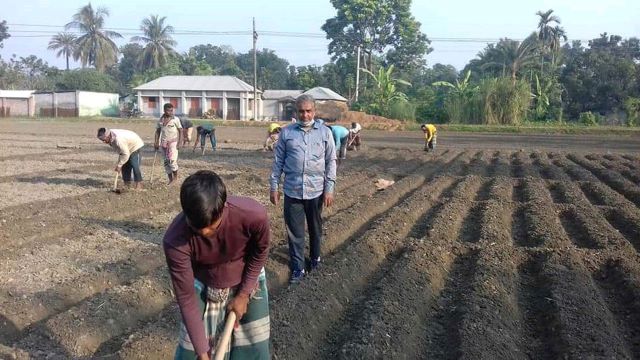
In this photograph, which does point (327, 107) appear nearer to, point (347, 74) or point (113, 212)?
point (347, 74)

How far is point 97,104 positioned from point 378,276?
4754 centimetres

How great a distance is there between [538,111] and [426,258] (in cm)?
3546

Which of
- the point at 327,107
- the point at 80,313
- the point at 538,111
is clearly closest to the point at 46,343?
the point at 80,313

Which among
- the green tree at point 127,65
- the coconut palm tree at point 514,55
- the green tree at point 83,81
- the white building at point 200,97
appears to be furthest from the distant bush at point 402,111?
the green tree at point 127,65

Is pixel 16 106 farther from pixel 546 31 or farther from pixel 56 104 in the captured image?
pixel 546 31

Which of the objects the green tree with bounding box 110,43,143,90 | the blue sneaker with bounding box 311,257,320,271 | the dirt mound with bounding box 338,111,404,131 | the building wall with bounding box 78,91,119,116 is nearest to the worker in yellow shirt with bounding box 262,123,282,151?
the blue sneaker with bounding box 311,257,320,271

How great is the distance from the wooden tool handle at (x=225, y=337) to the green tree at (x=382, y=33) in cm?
5212

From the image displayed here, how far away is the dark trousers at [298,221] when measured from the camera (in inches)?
200

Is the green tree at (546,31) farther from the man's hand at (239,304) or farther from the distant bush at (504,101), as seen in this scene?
the man's hand at (239,304)

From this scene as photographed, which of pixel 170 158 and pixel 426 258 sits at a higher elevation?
pixel 170 158

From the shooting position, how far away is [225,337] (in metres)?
2.43

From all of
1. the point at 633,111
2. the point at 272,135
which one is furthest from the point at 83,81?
the point at 272,135

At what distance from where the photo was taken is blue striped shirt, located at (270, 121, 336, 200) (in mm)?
4980

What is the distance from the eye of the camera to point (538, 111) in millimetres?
38562
